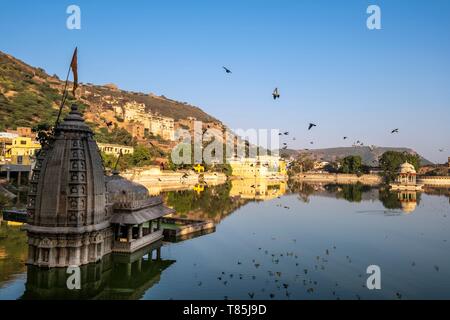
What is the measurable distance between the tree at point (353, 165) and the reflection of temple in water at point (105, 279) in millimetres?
160284

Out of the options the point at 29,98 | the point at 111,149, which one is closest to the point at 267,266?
the point at 111,149

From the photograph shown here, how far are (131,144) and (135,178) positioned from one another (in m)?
43.8

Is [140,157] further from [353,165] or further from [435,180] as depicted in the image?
[435,180]

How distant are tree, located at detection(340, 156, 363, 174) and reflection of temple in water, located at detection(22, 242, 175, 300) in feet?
526

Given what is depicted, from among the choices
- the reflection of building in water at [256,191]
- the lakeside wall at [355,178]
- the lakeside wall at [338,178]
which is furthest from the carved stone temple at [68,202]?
the lakeside wall at [338,178]

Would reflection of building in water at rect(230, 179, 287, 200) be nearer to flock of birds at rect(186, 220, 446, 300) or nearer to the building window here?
flock of birds at rect(186, 220, 446, 300)

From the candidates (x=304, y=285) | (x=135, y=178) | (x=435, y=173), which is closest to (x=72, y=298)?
(x=304, y=285)

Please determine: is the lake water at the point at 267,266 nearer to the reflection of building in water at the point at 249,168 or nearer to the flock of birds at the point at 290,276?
the flock of birds at the point at 290,276

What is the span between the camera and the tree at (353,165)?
180 meters

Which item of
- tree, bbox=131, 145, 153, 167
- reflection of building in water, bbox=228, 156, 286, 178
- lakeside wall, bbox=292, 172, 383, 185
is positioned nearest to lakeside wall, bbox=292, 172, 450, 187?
lakeside wall, bbox=292, 172, 383, 185

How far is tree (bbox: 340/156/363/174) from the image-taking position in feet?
590

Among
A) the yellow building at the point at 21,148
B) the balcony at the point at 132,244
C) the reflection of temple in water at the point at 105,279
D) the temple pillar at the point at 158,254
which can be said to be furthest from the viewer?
the yellow building at the point at 21,148

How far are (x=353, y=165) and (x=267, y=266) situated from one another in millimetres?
158706
